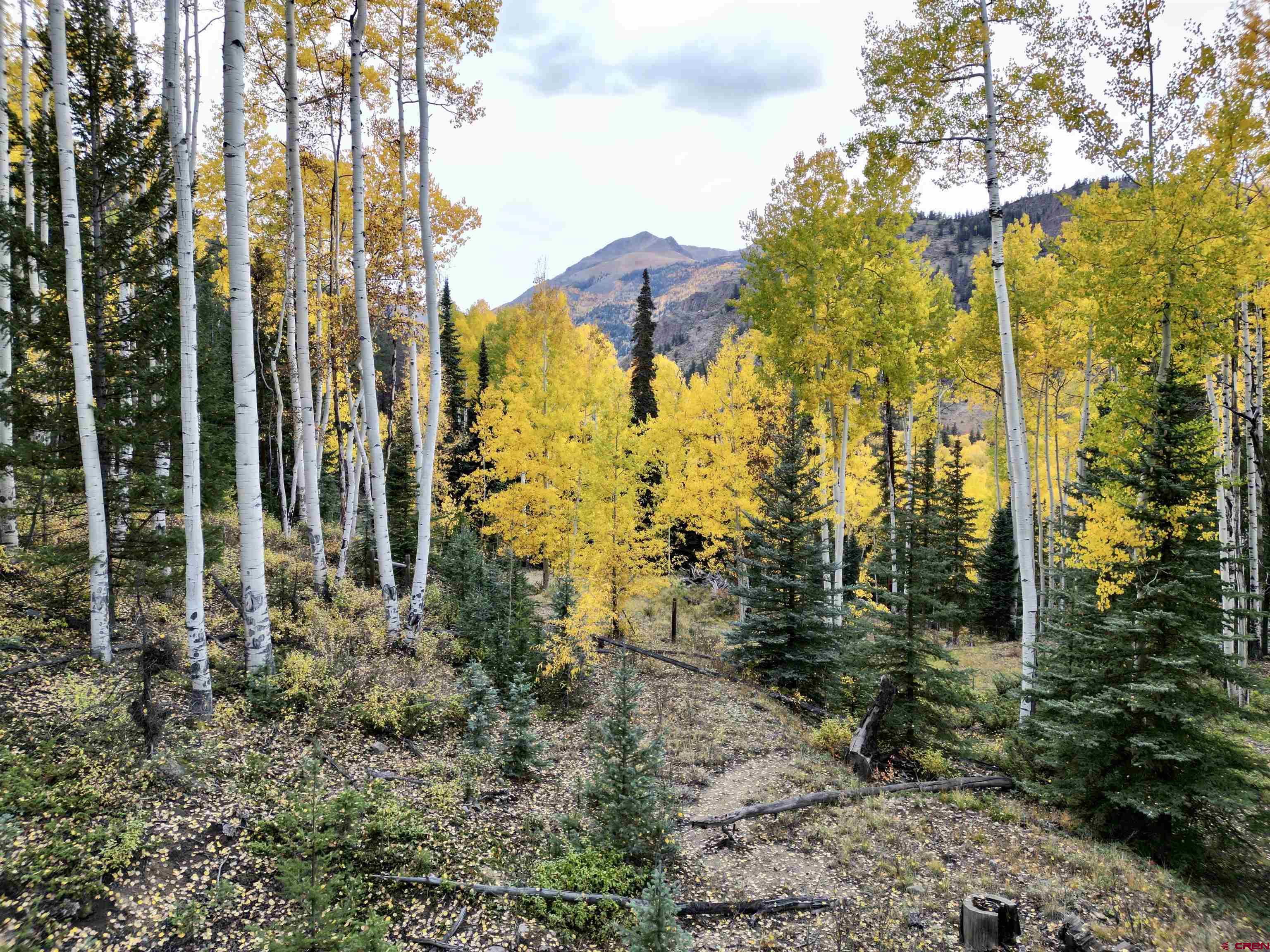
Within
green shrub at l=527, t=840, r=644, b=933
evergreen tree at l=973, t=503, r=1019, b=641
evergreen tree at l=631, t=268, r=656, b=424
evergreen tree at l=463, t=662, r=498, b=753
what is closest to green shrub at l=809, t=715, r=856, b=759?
→ green shrub at l=527, t=840, r=644, b=933

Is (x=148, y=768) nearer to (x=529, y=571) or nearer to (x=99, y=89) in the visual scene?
(x=99, y=89)

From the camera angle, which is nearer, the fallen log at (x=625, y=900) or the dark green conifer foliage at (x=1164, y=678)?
the fallen log at (x=625, y=900)

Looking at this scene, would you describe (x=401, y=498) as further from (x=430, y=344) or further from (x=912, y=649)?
(x=912, y=649)

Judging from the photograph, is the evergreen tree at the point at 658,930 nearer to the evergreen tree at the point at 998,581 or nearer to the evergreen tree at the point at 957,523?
the evergreen tree at the point at 957,523

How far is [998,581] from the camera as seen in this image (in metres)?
27.2

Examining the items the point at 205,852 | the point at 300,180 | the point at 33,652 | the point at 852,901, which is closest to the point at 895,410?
the point at 852,901

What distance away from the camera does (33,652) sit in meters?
7.40

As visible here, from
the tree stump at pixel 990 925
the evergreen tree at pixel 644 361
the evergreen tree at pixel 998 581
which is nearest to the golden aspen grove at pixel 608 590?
the tree stump at pixel 990 925

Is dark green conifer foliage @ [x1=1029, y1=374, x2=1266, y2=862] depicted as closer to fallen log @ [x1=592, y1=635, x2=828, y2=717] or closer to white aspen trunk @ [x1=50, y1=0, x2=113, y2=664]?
fallen log @ [x1=592, y1=635, x2=828, y2=717]

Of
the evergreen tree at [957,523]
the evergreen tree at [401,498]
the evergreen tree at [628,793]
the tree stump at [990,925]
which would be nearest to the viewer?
the tree stump at [990,925]

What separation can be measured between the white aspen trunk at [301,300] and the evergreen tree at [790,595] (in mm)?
9161

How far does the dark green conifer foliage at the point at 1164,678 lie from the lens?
6742mm

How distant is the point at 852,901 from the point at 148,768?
7.45m

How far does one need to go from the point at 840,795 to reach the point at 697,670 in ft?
20.3
